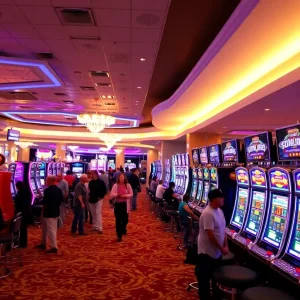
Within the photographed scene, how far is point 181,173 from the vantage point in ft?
30.3

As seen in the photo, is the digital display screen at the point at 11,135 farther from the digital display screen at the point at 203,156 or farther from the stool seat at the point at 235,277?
the stool seat at the point at 235,277

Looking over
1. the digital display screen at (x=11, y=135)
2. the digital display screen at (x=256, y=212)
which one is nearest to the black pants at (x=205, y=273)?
the digital display screen at (x=256, y=212)

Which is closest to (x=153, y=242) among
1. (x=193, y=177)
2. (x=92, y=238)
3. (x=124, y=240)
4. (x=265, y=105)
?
(x=124, y=240)

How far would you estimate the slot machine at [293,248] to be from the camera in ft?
9.11

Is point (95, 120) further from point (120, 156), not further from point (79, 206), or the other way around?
point (120, 156)

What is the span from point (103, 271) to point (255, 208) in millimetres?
2296

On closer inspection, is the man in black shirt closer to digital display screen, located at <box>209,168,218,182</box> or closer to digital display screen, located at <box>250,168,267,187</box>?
digital display screen, located at <box>209,168,218,182</box>

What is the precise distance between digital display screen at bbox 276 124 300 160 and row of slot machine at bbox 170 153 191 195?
14.6 ft

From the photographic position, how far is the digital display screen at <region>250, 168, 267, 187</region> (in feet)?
12.0

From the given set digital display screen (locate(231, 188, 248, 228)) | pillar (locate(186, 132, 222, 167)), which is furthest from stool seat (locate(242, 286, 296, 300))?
pillar (locate(186, 132, 222, 167))

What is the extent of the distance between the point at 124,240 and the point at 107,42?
3.75 metres

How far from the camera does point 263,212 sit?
3561mm

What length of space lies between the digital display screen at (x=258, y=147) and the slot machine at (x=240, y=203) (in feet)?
0.72

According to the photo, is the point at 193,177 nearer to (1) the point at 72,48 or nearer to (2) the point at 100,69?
(2) the point at 100,69
